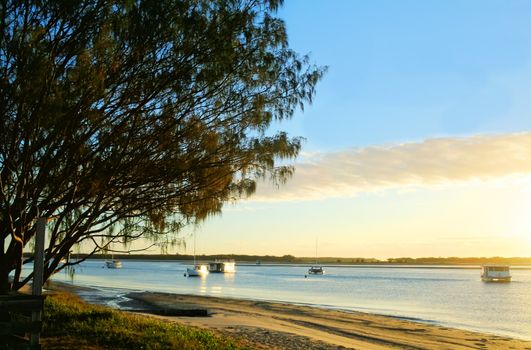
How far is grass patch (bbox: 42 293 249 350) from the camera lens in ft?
40.9

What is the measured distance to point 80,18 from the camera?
11.2 metres

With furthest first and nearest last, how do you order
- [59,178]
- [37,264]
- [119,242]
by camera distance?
[119,242]
[59,178]
[37,264]

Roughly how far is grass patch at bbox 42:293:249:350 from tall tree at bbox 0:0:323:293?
5.35 ft

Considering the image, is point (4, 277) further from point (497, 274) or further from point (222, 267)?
point (222, 267)

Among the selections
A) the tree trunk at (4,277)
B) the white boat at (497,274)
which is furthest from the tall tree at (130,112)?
the white boat at (497,274)

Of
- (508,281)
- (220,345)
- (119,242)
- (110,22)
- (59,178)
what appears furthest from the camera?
(508,281)

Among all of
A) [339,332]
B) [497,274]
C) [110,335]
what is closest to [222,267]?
[497,274]

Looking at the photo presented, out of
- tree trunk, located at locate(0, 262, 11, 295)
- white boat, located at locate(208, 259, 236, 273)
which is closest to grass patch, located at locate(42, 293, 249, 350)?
tree trunk, located at locate(0, 262, 11, 295)

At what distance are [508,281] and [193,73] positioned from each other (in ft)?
426

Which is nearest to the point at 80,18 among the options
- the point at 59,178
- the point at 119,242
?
the point at 59,178

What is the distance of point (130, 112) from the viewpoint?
12250mm

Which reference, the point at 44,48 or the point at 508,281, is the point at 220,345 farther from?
the point at 508,281

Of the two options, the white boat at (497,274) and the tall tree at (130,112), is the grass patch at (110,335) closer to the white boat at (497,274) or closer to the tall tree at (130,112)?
the tall tree at (130,112)

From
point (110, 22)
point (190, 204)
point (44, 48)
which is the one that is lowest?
point (190, 204)
